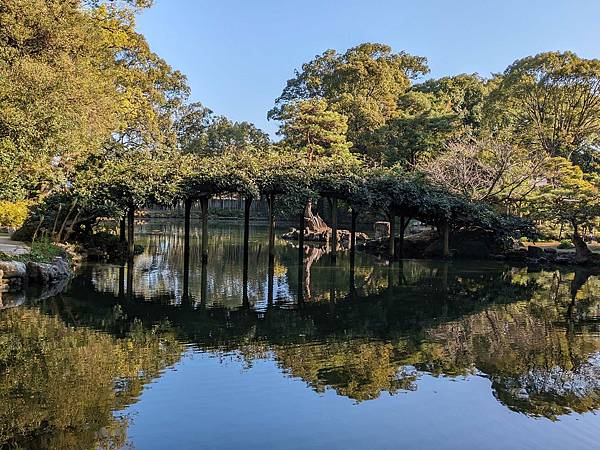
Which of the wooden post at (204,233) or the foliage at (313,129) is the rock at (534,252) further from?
the wooden post at (204,233)

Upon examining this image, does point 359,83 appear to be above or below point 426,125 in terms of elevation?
above

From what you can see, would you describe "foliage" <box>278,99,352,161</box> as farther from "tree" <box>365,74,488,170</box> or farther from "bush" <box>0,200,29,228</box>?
"bush" <box>0,200,29,228</box>

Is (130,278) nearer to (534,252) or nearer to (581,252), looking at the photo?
(534,252)

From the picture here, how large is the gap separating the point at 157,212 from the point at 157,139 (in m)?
27.1

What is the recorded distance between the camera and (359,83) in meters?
43.1

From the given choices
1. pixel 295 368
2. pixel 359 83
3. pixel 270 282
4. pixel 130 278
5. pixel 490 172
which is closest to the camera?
pixel 295 368

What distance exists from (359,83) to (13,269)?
3315cm

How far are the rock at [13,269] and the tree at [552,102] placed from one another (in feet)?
99.0

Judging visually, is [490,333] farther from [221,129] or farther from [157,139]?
[221,129]

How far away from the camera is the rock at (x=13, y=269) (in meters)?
13.8

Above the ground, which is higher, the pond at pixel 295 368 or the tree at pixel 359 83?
the tree at pixel 359 83

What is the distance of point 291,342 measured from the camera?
9703mm

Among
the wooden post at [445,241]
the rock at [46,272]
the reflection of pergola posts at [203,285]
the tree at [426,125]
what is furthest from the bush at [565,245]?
the rock at [46,272]

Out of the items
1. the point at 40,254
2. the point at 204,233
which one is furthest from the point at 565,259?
the point at 40,254
